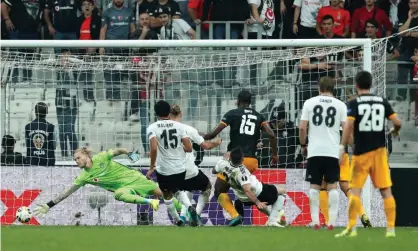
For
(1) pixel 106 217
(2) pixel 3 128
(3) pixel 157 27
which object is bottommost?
(1) pixel 106 217

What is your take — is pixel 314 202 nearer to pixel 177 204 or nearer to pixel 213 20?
pixel 177 204

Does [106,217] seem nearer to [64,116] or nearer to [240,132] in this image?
[64,116]

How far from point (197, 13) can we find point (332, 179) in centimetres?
705

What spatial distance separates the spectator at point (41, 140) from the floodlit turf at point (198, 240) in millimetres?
3907

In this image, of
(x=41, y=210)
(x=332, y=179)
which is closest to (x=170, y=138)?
(x=41, y=210)

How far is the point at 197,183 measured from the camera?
66.6 ft

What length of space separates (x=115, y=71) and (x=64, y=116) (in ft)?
3.84

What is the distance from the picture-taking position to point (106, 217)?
72.6ft

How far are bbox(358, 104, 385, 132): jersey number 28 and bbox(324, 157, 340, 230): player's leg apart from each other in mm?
2658

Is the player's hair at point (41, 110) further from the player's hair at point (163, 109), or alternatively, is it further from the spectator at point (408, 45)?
the spectator at point (408, 45)

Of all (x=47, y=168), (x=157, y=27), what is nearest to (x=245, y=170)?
(x=47, y=168)

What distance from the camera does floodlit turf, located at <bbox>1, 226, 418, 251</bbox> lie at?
1438cm

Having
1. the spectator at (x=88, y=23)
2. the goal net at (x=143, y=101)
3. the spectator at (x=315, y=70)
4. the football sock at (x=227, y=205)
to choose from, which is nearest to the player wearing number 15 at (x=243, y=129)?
the football sock at (x=227, y=205)

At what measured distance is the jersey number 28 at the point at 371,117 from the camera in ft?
50.9
